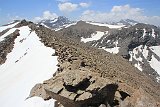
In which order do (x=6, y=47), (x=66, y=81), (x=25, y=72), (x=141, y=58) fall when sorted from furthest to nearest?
(x=141, y=58) < (x=6, y=47) < (x=25, y=72) < (x=66, y=81)

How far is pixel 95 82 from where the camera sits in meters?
21.3

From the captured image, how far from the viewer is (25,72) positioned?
3925 centimetres

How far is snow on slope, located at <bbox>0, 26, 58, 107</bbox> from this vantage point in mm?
29916

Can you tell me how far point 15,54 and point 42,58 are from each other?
1536 cm

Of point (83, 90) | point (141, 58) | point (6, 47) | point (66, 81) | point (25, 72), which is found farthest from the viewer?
point (141, 58)

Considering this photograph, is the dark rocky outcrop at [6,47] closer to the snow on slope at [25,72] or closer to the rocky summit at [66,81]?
the rocky summit at [66,81]

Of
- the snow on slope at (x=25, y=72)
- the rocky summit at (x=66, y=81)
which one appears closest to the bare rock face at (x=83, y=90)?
the rocky summit at (x=66, y=81)

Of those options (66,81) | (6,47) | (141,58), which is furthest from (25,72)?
(141,58)

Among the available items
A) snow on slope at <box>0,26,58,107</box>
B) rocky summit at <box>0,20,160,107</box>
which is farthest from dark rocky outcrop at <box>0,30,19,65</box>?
snow on slope at <box>0,26,58,107</box>

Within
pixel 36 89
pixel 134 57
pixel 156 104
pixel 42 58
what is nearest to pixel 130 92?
pixel 156 104

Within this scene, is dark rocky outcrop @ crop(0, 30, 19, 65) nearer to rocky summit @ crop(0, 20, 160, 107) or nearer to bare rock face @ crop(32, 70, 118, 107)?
rocky summit @ crop(0, 20, 160, 107)

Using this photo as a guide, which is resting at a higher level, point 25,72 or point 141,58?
point 25,72

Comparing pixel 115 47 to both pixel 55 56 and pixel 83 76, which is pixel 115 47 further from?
pixel 83 76

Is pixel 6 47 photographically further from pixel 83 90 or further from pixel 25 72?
pixel 83 90
